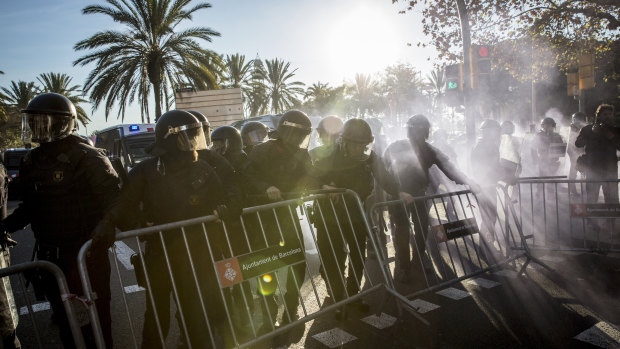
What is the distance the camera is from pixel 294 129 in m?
3.92

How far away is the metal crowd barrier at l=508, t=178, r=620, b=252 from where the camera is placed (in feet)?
16.2

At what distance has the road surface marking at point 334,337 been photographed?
348 cm

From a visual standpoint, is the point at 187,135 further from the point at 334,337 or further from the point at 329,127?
the point at 329,127

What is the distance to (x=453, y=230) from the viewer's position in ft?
13.9

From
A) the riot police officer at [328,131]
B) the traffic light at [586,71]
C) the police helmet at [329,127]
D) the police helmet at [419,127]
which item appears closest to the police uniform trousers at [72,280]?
the riot police officer at [328,131]

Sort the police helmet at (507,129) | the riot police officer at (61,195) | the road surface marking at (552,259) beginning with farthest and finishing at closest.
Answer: the police helmet at (507,129) < the road surface marking at (552,259) < the riot police officer at (61,195)

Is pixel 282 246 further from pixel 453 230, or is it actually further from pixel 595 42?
pixel 595 42

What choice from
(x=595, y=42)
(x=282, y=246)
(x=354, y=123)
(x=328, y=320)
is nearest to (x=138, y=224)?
(x=282, y=246)

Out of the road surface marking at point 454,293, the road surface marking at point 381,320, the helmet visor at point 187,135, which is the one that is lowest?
the road surface marking at point 454,293

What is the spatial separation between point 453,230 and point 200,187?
2.64 m

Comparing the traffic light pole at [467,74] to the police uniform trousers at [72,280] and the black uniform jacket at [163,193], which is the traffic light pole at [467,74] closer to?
the black uniform jacket at [163,193]

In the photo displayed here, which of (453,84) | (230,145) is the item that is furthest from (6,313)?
(453,84)

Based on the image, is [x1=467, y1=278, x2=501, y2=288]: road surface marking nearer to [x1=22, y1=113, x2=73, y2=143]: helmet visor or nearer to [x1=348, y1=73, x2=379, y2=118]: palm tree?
[x1=22, y1=113, x2=73, y2=143]: helmet visor

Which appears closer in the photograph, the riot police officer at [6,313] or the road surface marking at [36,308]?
the riot police officer at [6,313]
